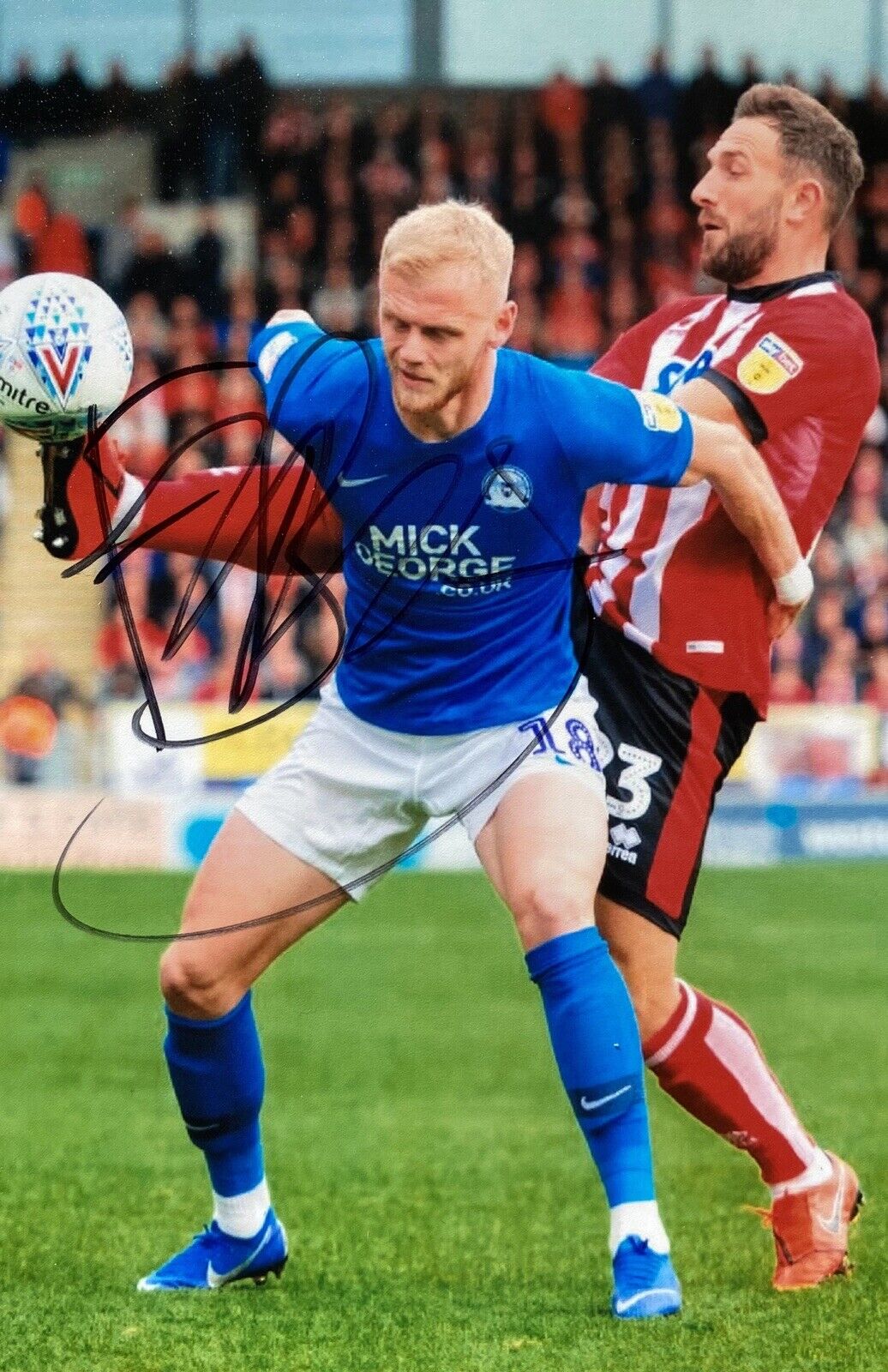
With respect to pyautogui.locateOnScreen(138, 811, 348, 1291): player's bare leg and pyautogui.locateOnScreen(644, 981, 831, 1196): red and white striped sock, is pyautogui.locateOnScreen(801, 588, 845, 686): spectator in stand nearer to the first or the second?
pyautogui.locateOnScreen(644, 981, 831, 1196): red and white striped sock

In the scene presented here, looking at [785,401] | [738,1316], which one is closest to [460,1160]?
[738,1316]

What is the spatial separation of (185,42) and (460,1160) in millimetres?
8197

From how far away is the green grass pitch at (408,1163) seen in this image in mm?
4270

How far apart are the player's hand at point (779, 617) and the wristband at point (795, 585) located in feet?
0.08

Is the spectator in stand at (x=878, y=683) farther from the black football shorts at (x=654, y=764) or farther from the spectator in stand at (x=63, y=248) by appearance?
the black football shorts at (x=654, y=764)

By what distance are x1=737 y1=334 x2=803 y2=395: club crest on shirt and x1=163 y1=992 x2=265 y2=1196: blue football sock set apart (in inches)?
68.1

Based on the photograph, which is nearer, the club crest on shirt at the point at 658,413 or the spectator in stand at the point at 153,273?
the club crest on shirt at the point at 658,413

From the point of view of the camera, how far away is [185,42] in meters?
12.9

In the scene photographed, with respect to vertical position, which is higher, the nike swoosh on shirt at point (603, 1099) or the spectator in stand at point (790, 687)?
the nike swoosh on shirt at point (603, 1099)

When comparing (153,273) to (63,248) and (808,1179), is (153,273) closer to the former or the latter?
(63,248)

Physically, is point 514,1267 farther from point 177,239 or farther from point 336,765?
point 177,239

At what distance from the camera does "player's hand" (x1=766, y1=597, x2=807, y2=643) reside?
4910 mm

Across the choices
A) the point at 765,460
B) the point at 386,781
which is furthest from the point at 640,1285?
the point at 765,460

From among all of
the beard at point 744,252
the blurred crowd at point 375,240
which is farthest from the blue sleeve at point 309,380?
the blurred crowd at point 375,240
